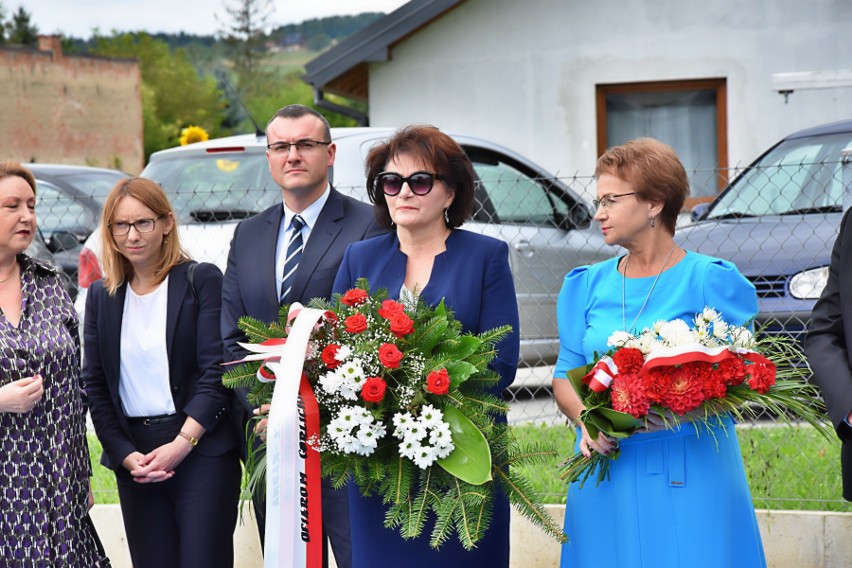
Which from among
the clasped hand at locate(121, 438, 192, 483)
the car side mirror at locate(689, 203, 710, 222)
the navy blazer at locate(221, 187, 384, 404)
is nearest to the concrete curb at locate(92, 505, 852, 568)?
the clasped hand at locate(121, 438, 192, 483)

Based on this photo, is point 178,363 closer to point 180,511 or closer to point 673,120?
point 180,511

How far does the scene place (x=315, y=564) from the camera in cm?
376

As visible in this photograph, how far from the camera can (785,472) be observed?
572 cm

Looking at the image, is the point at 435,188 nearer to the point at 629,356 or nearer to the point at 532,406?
the point at 629,356

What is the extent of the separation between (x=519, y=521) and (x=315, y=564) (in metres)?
1.90

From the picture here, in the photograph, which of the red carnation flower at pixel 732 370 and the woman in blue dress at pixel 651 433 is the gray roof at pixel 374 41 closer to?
the woman in blue dress at pixel 651 433

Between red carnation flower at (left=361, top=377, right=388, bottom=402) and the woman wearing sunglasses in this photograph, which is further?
the woman wearing sunglasses

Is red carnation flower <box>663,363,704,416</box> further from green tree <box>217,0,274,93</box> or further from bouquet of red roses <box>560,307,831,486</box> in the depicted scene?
green tree <box>217,0,274,93</box>

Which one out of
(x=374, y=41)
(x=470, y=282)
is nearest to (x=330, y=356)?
(x=470, y=282)

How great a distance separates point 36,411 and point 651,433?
7.11ft

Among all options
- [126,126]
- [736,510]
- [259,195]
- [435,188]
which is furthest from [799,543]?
[126,126]

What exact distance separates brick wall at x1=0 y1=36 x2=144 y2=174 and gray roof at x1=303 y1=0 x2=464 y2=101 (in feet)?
125

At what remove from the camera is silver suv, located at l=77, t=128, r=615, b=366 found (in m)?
6.84

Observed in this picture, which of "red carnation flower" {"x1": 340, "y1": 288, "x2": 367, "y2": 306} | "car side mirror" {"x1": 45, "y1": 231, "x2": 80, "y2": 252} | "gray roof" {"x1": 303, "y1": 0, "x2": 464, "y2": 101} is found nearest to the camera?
"red carnation flower" {"x1": 340, "y1": 288, "x2": 367, "y2": 306}
